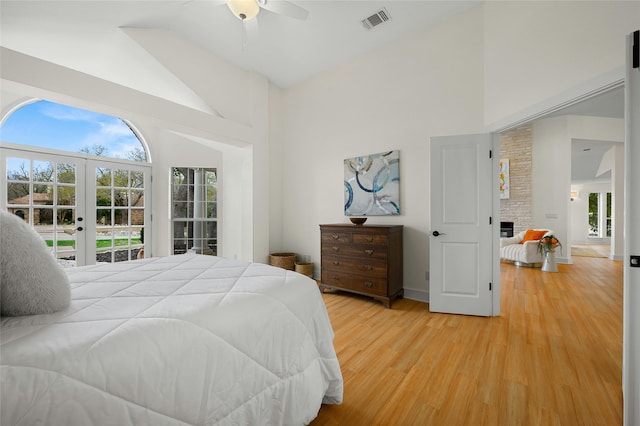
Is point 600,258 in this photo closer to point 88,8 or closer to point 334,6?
point 334,6

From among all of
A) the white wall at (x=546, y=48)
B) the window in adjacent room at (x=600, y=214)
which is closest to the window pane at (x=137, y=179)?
the white wall at (x=546, y=48)

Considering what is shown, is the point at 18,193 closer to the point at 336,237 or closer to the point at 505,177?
the point at 336,237

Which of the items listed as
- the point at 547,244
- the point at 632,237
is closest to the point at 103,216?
the point at 632,237

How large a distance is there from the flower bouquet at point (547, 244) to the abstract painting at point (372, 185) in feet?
11.8

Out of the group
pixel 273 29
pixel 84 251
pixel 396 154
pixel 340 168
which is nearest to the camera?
pixel 273 29

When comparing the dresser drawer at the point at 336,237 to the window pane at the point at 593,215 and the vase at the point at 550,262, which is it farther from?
the window pane at the point at 593,215

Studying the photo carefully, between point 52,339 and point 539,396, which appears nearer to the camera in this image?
point 52,339

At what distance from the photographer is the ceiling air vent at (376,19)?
3.06 metres

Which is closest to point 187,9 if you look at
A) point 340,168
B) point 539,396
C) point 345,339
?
point 340,168

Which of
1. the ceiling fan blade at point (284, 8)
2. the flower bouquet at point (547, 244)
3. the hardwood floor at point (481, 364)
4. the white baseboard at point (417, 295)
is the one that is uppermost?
the ceiling fan blade at point (284, 8)

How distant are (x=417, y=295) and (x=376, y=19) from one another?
11.4 feet

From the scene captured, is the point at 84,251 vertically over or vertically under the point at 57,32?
under

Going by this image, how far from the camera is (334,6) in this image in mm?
2951

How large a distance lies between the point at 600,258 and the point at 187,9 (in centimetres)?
960
